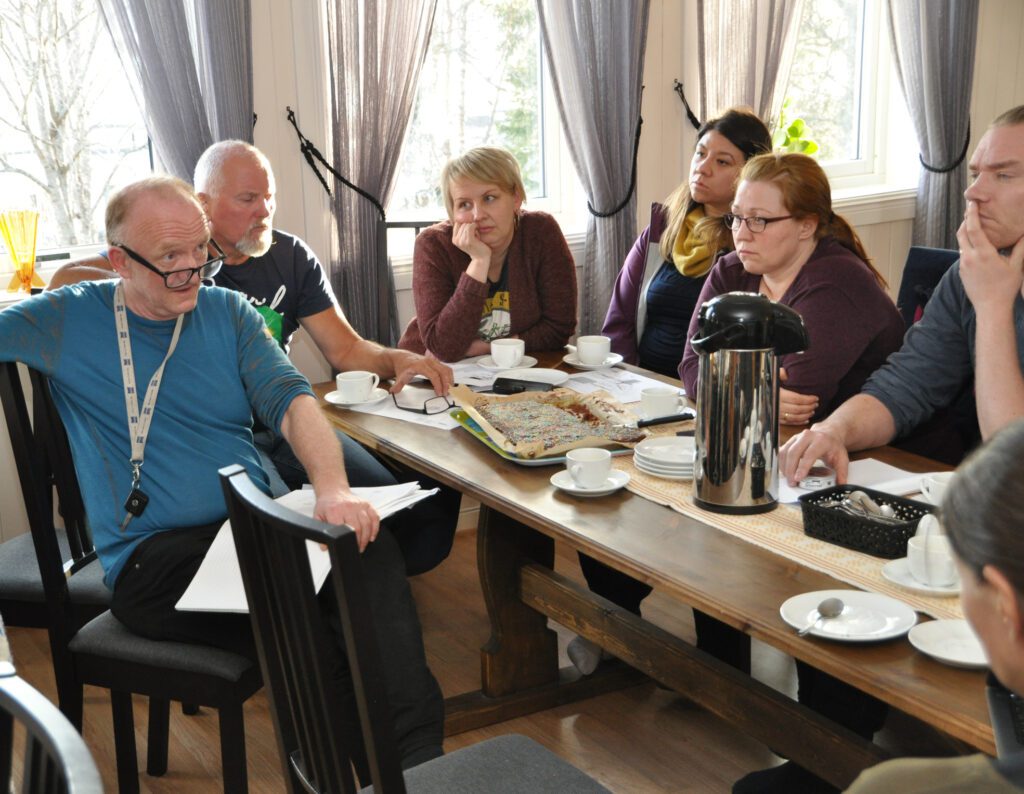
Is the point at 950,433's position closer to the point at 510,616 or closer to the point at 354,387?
the point at 510,616

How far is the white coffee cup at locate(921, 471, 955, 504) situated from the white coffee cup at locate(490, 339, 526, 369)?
1.17 metres

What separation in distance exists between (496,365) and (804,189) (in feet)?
2.80

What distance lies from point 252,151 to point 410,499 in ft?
3.94

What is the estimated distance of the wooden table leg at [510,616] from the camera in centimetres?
243

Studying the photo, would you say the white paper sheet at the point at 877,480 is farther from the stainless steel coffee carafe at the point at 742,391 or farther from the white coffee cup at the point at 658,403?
the white coffee cup at the point at 658,403

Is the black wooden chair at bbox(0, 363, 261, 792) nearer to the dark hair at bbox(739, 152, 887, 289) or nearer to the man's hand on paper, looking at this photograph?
the man's hand on paper

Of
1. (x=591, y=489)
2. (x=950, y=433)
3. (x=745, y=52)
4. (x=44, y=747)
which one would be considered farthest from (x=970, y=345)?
(x=745, y=52)

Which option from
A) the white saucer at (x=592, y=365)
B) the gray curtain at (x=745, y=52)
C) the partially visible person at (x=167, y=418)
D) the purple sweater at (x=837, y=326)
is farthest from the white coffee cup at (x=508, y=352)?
the gray curtain at (x=745, y=52)

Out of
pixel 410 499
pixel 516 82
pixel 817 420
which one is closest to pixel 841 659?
pixel 410 499

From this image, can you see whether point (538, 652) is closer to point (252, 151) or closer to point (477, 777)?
point (477, 777)

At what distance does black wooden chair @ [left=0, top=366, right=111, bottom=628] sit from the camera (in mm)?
2035

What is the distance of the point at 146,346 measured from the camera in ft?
6.77

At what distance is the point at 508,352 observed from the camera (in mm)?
2727

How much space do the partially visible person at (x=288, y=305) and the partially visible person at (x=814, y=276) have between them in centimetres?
65
